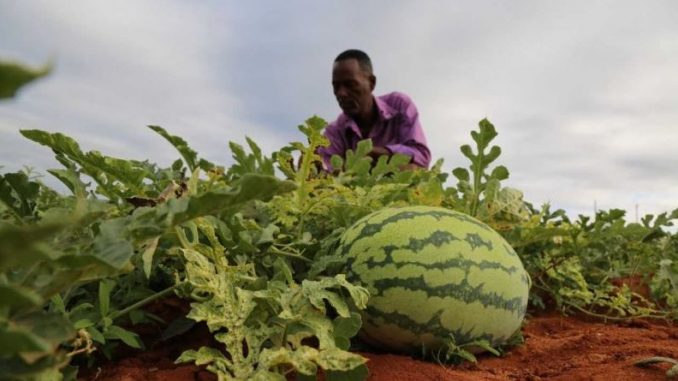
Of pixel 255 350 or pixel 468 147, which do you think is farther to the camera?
pixel 468 147

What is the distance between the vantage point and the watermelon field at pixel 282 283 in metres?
1.08

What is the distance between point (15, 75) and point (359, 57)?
284 inches

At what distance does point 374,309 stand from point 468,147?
1157 millimetres

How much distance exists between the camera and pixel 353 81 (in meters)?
7.36

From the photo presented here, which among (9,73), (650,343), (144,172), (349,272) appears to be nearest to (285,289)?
(349,272)

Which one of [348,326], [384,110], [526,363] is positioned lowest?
[526,363]

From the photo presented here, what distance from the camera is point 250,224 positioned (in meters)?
2.11

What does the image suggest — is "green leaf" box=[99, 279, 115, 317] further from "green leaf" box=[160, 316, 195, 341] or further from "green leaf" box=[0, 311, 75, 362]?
"green leaf" box=[0, 311, 75, 362]

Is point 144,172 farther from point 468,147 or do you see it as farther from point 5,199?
point 468,147

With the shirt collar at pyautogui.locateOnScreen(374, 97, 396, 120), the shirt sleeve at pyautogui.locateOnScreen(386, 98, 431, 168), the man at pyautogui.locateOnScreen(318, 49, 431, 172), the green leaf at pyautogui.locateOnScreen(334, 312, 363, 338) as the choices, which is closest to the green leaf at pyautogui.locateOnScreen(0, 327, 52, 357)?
the green leaf at pyautogui.locateOnScreen(334, 312, 363, 338)

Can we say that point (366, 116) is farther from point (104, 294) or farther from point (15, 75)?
point (15, 75)

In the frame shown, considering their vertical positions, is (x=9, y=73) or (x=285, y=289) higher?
(x=9, y=73)

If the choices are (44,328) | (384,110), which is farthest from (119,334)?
(384,110)

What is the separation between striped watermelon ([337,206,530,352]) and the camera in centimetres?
199
